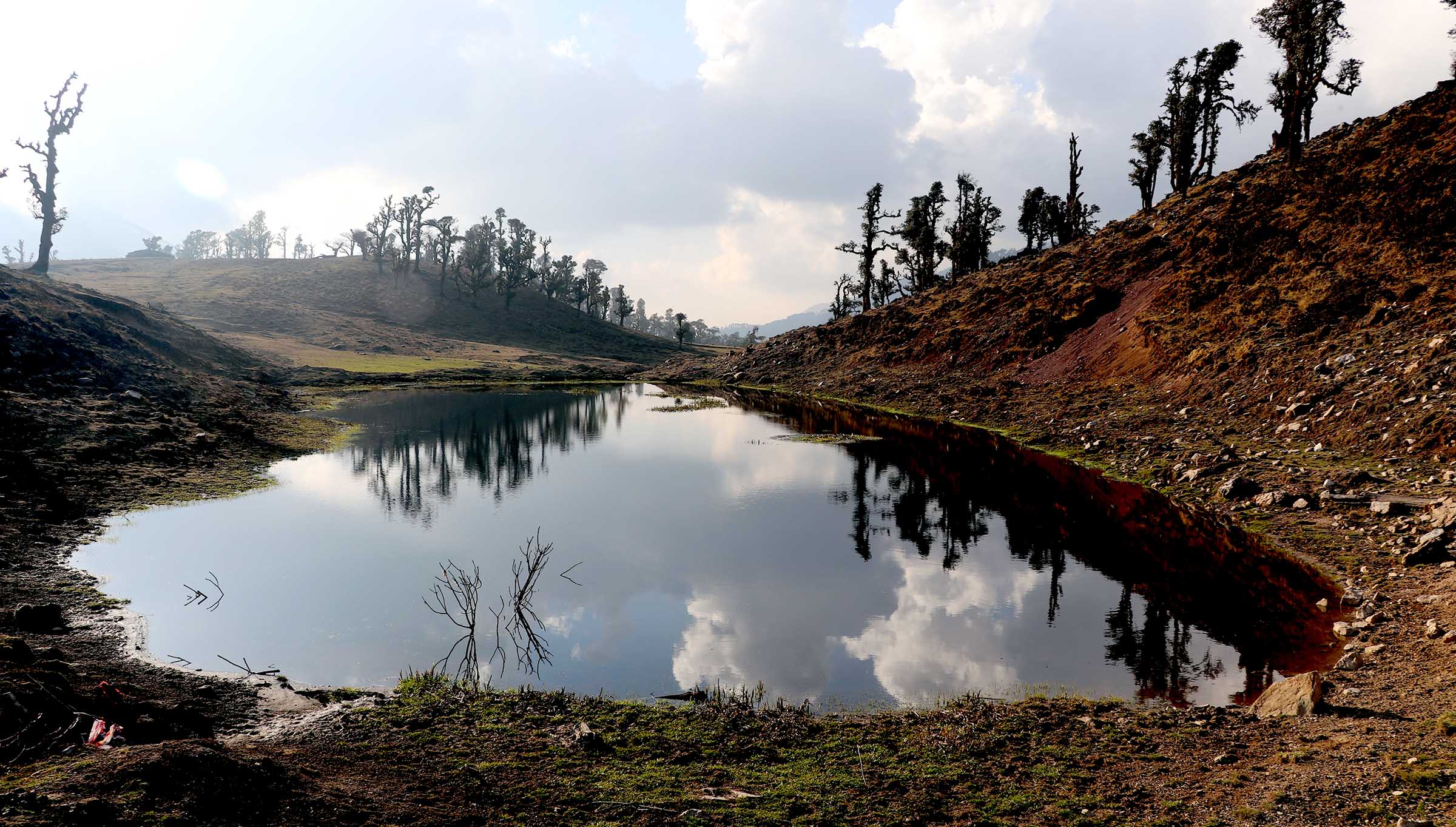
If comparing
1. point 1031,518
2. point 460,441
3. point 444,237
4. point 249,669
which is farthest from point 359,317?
point 1031,518

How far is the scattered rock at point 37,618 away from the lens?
1474cm

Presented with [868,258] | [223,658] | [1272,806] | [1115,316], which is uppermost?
[868,258]

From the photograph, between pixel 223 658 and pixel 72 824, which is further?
pixel 223 658

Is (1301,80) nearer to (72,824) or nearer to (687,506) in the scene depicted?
(687,506)

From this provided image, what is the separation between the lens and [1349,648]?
14328 mm

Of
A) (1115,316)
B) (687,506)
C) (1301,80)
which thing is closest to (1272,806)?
Answer: (687,506)

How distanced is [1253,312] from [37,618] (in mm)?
55601

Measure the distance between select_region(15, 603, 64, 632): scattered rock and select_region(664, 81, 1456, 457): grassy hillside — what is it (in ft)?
131

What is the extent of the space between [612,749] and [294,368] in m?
85.6

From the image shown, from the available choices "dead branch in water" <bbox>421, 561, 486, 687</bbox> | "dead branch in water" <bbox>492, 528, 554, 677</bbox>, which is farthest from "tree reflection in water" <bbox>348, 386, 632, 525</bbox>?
"dead branch in water" <bbox>492, 528, 554, 677</bbox>

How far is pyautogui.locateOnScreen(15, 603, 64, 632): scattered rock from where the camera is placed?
14742mm

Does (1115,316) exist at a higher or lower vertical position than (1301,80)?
lower

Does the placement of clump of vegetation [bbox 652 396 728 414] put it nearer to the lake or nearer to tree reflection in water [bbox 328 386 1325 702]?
tree reflection in water [bbox 328 386 1325 702]

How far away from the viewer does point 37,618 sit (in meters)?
15.0
